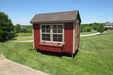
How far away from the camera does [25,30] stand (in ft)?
230

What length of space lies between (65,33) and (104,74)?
176 inches

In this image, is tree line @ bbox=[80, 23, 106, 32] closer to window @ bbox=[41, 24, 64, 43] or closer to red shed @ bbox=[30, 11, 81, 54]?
red shed @ bbox=[30, 11, 81, 54]

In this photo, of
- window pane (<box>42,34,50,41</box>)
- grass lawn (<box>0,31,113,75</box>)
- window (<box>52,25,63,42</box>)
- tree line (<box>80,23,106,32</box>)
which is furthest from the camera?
tree line (<box>80,23,106,32</box>)

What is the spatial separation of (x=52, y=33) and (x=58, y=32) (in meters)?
0.65

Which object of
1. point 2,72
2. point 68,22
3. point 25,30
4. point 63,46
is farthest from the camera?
point 25,30

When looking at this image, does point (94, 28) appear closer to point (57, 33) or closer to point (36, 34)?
point (57, 33)

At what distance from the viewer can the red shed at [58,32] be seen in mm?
7629

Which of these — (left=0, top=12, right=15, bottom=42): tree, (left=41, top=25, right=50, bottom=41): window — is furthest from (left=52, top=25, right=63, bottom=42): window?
(left=0, top=12, right=15, bottom=42): tree

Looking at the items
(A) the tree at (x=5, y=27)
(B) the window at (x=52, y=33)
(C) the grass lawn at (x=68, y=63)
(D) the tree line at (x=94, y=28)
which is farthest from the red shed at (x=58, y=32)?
(D) the tree line at (x=94, y=28)

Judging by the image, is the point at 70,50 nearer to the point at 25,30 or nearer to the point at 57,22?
the point at 57,22

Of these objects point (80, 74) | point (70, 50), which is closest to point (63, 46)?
point (70, 50)

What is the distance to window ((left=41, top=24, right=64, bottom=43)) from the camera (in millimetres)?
8258

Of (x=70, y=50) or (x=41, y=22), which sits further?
(x=41, y=22)

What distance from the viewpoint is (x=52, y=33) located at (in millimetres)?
8461
